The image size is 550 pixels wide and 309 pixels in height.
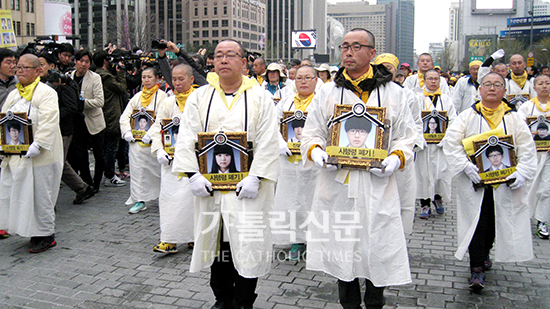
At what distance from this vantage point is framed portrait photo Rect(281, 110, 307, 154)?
20.2ft

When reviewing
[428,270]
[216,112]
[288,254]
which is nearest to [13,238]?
[288,254]

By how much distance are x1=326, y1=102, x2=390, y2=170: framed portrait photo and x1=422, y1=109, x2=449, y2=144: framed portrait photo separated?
4259mm

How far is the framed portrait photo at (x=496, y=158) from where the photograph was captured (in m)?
5.07

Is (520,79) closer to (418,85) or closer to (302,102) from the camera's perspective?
(418,85)

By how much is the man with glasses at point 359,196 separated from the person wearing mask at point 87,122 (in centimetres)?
597

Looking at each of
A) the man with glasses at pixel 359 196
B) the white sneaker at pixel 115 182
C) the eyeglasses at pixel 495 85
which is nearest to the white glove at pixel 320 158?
the man with glasses at pixel 359 196

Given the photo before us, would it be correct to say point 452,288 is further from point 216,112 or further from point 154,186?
point 154,186

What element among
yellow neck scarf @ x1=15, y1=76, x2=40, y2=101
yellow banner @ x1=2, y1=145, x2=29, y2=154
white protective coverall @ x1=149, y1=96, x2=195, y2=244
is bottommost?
white protective coverall @ x1=149, y1=96, x2=195, y2=244

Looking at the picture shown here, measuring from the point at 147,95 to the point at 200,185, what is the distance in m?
4.05

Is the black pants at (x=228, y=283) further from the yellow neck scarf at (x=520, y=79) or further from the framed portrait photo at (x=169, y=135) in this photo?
the yellow neck scarf at (x=520, y=79)

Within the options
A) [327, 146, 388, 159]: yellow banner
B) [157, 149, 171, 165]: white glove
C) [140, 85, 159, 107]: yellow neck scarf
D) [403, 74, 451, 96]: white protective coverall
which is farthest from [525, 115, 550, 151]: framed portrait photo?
[140, 85, 159, 107]: yellow neck scarf

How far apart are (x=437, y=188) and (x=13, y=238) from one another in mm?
6134

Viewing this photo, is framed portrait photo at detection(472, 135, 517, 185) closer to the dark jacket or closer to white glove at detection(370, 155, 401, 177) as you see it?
white glove at detection(370, 155, 401, 177)

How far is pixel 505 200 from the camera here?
16.8 ft
